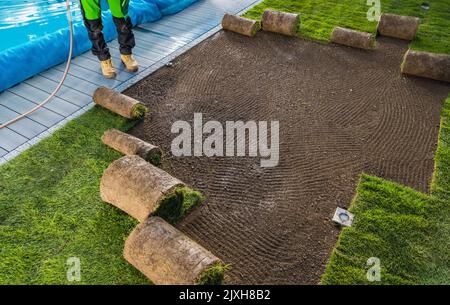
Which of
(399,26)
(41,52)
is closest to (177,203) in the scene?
(41,52)

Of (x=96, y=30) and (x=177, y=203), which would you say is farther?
(x=96, y=30)

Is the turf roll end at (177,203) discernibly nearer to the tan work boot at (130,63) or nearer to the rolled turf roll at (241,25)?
the tan work boot at (130,63)

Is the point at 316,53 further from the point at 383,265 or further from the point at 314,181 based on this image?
the point at 383,265

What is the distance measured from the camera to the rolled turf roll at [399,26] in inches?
264

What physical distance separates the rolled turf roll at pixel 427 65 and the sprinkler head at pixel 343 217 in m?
3.42

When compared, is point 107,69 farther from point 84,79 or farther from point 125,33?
point 125,33

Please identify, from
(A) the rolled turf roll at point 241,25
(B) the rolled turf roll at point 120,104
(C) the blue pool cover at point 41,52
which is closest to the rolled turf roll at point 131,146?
(B) the rolled turf roll at point 120,104

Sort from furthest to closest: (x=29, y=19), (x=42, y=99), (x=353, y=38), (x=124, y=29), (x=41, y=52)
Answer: (x=29, y=19) < (x=353, y=38) < (x=41, y=52) < (x=124, y=29) < (x=42, y=99)

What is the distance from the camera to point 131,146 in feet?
13.6

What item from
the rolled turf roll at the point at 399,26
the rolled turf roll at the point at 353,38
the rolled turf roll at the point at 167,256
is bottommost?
the rolled turf roll at the point at 167,256

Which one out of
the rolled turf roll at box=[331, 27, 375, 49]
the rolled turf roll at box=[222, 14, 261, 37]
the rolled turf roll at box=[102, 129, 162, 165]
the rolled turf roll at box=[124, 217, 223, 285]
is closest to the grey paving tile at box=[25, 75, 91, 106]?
the rolled turf roll at box=[102, 129, 162, 165]

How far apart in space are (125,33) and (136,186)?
339 cm

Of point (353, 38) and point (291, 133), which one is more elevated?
point (353, 38)

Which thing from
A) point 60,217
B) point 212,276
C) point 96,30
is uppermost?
point 96,30
